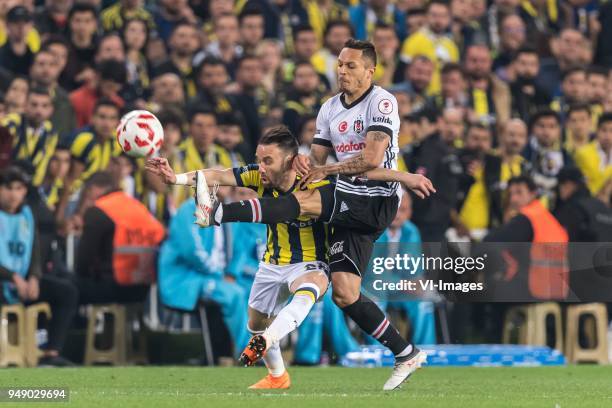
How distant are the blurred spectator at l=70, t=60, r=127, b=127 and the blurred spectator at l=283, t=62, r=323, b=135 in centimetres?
210

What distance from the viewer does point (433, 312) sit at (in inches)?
664

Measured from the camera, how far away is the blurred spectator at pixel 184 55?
747 inches

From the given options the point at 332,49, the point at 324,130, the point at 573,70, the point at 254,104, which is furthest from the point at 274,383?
the point at 573,70

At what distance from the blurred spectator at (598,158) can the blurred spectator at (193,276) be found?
5253mm

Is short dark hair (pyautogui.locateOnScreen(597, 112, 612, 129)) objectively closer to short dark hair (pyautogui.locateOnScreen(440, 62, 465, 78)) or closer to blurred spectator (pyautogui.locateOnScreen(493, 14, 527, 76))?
short dark hair (pyautogui.locateOnScreen(440, 62, 465, 78))

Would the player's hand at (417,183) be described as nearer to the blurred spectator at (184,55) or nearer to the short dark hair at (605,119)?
the short dark hair at (605,119)

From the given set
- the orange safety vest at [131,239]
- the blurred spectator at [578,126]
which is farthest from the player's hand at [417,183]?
the blurred spectator at [578,126]

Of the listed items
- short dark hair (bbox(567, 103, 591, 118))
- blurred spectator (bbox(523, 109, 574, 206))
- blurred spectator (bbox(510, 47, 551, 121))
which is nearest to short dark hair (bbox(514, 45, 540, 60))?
blurred spectator (bbox(510, 47, 551, 121))

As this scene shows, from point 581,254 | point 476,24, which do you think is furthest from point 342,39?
point 581,254

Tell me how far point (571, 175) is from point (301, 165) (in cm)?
697

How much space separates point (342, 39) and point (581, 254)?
6106 mm

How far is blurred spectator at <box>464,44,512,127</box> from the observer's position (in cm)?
2033

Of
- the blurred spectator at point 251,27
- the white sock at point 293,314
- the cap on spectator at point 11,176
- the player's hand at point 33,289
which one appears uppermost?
the blurred spectator at point 251,27

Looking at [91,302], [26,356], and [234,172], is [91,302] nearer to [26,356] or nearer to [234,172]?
[26,356]
